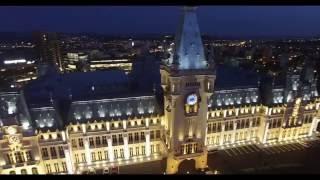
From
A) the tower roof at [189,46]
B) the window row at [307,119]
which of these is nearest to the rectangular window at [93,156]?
the tower roof at [189,46]

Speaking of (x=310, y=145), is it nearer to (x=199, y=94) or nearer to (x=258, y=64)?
(x=199, y=94)

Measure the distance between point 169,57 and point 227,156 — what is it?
97.6 ft

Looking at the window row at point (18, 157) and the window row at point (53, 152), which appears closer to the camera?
the window row at point (18, 157)

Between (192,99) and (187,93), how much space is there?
1825 mm

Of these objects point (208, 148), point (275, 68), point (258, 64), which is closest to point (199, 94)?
point (208, 148)

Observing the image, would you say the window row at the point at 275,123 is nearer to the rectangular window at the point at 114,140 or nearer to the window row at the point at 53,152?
the rectangular window at the point at 114,140

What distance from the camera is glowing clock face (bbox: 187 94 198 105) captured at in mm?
62406

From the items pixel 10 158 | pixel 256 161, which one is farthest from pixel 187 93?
pixel 10 158

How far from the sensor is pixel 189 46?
200 feet

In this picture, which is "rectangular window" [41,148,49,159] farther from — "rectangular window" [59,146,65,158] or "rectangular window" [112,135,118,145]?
"rectangular window" [112,135,118,145]

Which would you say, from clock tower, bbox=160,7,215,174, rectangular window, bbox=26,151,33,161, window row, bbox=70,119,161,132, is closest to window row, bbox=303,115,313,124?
clock tower, bbox=160,7,215,174

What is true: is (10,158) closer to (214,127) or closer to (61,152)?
(61,152)

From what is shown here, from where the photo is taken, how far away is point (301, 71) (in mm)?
83188

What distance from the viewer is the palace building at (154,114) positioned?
5972 cm
